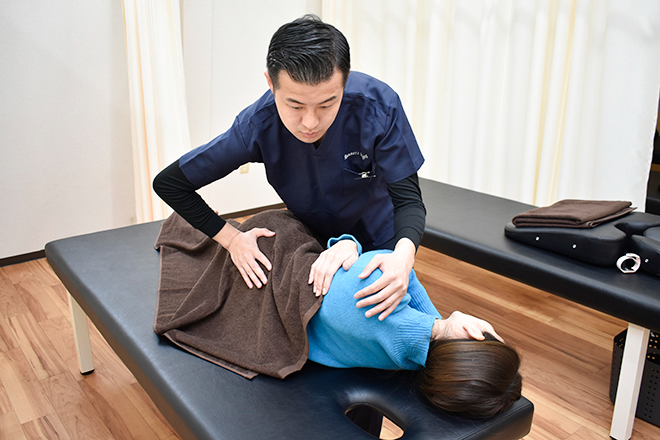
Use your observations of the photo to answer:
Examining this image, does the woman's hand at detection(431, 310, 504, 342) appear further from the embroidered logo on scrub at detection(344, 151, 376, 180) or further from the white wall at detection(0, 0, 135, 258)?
the white wall at detection(0, 0, 135, 258)

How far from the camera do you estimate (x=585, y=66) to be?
238 cm

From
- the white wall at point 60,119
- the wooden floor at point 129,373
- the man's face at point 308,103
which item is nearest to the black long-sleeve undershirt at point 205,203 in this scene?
the man's face at point 308,103

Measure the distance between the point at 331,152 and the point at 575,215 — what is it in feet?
2.83

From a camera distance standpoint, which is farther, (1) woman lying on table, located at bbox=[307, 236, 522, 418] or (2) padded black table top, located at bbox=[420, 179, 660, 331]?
(2) padded black table top, located at bbox=[420, 179, 660, 331]

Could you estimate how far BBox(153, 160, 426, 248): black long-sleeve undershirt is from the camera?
125 cm

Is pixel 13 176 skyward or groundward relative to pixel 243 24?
groundward

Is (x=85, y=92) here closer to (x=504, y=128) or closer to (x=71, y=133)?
(x=71, y=133)

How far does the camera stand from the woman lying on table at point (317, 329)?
0.92 meters

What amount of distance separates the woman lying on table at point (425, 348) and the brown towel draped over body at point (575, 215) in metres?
0.79

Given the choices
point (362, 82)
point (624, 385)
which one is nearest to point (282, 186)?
point (362, 82)

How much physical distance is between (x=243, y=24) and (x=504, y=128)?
1.64m

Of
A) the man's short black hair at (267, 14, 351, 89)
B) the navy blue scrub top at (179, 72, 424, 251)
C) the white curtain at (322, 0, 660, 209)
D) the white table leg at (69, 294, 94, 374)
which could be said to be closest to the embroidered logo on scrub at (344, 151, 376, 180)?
the navy blue scrub top at (179, 72, 424, 251)

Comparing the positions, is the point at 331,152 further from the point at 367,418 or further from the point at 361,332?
the point at 367,418

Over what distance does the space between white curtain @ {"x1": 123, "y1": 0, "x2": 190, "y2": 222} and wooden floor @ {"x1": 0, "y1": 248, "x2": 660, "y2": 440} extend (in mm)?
684
